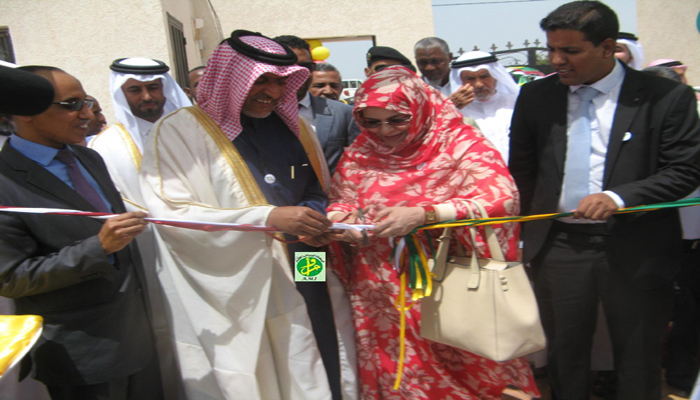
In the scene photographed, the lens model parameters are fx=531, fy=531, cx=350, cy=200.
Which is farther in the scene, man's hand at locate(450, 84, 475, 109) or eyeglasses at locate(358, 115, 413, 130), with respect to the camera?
man's hand at locate(450, 84, 475, 109)

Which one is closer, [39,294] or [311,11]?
[39,294]

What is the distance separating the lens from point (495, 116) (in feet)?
14.4

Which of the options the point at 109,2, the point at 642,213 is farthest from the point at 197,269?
the point at 109,2

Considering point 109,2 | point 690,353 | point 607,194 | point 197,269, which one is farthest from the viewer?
point 109,2

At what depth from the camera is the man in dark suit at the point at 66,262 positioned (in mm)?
1962

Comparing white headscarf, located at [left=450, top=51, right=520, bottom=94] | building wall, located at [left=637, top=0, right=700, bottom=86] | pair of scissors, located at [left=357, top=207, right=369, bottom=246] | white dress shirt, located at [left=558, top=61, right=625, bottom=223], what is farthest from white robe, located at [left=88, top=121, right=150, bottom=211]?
building wall, located at [left=637, top=0, right=700, bottom=86]

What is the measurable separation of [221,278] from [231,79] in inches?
36.8

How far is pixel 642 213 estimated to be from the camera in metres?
2.45

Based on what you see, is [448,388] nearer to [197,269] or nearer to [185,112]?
[197,269]

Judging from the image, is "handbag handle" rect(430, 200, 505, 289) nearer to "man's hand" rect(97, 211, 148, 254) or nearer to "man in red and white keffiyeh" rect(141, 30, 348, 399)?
"man in red and white keffiyeh" rect(141, 30, 348, 399)

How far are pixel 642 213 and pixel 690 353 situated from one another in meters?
1.51

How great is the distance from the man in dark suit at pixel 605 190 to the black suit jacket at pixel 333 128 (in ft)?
3.75

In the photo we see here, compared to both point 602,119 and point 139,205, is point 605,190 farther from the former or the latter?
point 139,205

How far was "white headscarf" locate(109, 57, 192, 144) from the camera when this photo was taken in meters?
3.62
